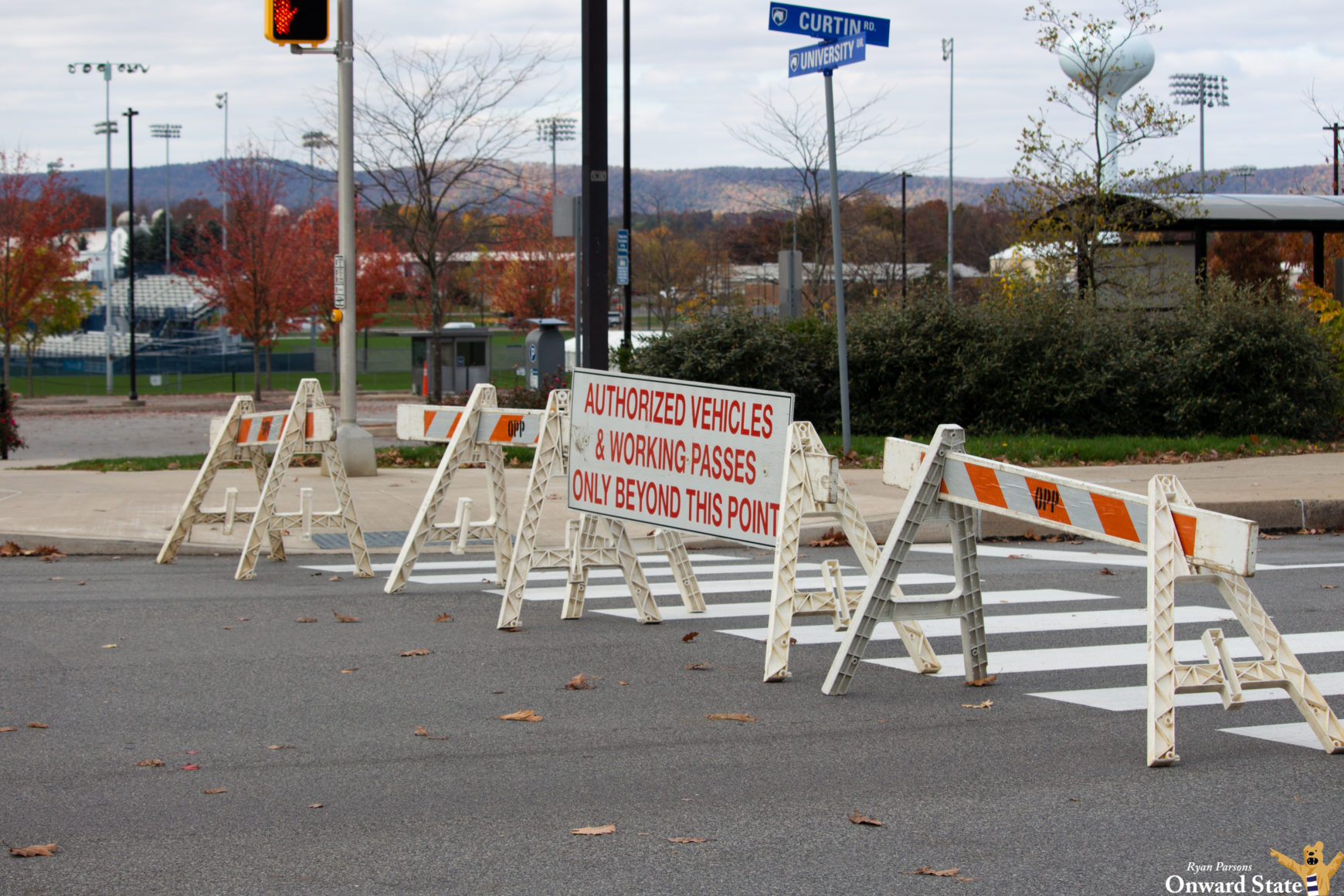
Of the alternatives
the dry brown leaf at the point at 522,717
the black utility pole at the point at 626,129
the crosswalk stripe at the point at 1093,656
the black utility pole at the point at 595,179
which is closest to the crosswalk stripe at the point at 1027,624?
the crosswalk stripe at the point at 1093,656

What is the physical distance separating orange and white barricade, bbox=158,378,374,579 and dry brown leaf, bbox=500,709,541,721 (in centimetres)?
396

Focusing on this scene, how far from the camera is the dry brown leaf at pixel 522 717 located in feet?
19.1

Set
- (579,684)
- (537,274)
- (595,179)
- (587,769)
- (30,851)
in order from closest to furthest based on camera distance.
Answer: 1. (30,851)
2. (587,769)
3. (579,684)
4. (595,179)
5. (537,274)

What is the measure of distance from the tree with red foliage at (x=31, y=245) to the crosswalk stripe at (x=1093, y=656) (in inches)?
1427

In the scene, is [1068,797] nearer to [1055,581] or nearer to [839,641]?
[839,641]

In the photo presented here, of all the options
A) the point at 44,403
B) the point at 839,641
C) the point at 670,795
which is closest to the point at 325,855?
the point at 670,795

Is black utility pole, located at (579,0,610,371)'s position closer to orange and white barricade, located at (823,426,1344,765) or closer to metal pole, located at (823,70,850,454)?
metal pole, located at (823,70,850,454)

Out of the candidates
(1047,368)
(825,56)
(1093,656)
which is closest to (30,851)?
(1093,656)

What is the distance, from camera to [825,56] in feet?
41.0

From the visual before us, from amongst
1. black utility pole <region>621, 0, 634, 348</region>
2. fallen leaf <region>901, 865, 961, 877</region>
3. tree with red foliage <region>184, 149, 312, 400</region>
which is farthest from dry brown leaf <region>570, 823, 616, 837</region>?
tree with red foliage <region>184, 149, 312, 400</region>

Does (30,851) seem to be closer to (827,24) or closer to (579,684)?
(579,684)

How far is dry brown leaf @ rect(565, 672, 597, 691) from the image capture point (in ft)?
21.0

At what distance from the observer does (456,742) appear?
5.46 m

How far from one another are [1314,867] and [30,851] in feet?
13.4
